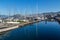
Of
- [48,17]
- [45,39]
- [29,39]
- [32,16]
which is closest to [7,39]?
[29,39]

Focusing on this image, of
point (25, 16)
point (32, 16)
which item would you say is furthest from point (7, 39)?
point (32, 16)

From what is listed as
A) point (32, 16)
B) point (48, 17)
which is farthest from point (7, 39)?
point (48, 17)

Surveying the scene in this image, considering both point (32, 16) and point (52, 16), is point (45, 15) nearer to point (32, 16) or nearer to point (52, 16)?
point (52, 16)

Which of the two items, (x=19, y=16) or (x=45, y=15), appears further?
(x=45, y=15)

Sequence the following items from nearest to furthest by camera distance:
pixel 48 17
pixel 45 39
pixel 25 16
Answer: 1. pixel 45 39
2. pixel 25 16
3. pixel 48 17

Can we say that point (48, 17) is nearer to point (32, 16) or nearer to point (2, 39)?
point (32, 16)

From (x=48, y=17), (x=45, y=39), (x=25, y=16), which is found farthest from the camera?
(x=48, y=17)

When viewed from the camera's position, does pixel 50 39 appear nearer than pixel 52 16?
Yes
